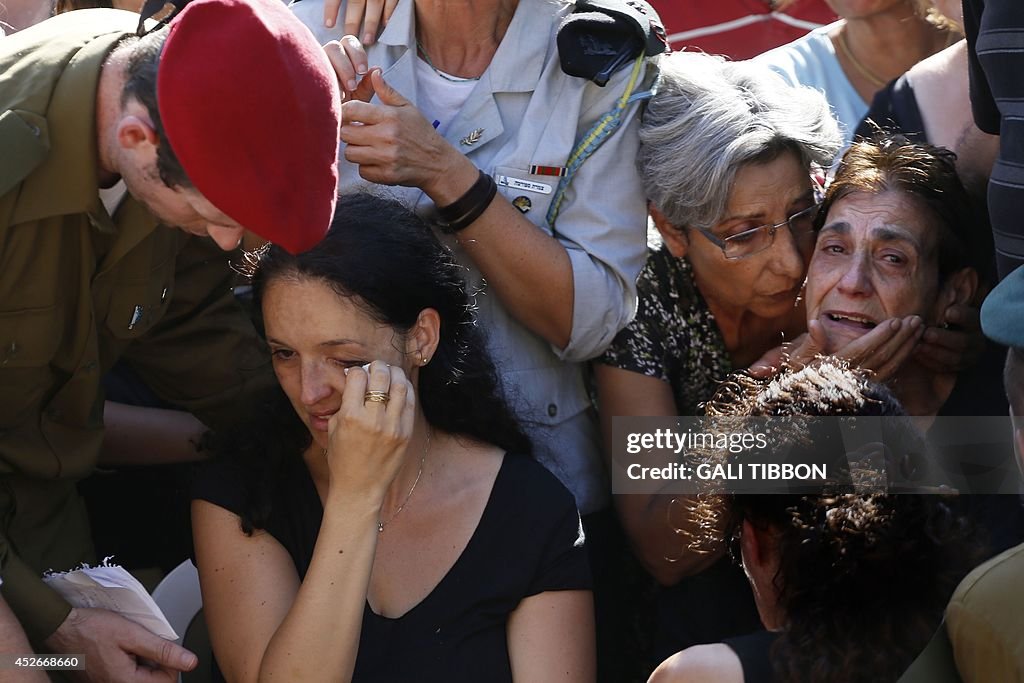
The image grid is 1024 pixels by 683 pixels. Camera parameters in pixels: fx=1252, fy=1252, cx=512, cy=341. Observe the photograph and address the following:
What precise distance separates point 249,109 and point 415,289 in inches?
26.3

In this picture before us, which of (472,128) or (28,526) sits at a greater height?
(472,128)

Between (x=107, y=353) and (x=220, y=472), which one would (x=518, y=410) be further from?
(x=107, y=353)

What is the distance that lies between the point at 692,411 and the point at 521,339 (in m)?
0.46

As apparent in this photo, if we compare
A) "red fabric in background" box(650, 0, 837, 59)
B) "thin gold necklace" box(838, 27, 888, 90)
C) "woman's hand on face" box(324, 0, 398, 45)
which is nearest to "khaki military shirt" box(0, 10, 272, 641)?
"woman's hand on face" box(324, 0, 398, 45)

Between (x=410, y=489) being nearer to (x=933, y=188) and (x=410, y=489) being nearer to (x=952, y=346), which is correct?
(x=952, y=346)

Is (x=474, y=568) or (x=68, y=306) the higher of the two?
(x=68, y=306)

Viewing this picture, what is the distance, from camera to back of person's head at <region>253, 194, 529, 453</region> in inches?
92.2

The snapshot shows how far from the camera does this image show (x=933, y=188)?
108 inches

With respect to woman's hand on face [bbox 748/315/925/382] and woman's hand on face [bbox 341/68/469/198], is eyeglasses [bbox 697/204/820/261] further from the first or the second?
woman's hand on face [bbox 341/68/469/198]

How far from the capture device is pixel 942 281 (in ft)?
8.96

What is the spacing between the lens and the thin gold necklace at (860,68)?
3492 millimetres

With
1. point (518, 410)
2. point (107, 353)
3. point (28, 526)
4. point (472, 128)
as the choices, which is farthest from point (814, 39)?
point (28, 526)

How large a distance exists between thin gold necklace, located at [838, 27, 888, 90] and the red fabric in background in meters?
0.71
